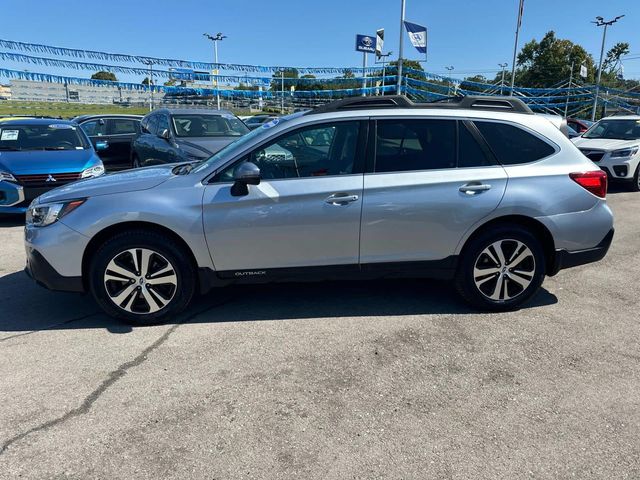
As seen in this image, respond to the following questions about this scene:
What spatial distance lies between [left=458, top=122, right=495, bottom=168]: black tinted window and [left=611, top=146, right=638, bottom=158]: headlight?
7.89 meters

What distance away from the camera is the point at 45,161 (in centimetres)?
740

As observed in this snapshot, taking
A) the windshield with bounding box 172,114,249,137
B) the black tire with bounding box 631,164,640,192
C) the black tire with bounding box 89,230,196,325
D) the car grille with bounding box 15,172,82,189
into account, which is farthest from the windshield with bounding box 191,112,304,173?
the black tire with bounding box 631,164,640,192

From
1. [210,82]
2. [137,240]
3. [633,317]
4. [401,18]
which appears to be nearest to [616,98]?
[401,18]

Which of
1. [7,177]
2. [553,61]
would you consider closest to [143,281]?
[7,177]

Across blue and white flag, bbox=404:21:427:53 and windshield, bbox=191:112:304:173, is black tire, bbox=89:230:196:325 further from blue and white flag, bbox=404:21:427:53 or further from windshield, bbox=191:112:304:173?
blue and white flag, bbox=404:21:427:53

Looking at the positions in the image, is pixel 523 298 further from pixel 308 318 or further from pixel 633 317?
pixel 308 318

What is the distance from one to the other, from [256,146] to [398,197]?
47.5 inches

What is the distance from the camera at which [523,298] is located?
416cm

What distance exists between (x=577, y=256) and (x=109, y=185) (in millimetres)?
3992

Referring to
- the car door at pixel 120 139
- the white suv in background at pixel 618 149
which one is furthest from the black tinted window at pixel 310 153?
the car door at pixel 120 139

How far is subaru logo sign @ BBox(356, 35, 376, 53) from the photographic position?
24628mm

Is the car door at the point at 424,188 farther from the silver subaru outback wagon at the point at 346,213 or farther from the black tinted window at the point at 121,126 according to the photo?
the black tinted window at the point at 121,126

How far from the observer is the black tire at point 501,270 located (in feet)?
13.1

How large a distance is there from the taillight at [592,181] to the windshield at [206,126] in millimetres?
6233
